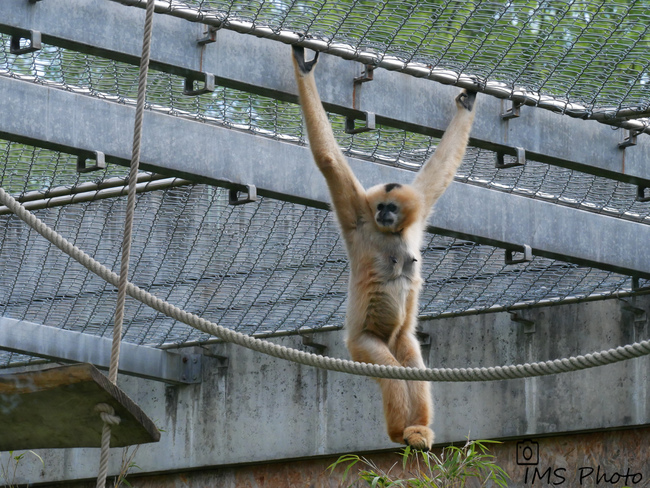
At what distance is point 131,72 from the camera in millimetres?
6988

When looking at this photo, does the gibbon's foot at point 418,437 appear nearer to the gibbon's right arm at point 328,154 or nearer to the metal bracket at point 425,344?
the gibbon's right arm at point 328,154

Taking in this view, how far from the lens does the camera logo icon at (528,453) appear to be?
9.44 m

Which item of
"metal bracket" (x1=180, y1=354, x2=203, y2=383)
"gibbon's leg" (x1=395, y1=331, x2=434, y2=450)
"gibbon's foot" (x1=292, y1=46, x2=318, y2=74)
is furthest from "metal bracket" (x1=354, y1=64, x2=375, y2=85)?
"metal bracket" (x1=180, y1=354, x2=203, y2=383)

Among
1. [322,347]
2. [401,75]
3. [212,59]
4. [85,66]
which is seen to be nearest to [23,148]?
[85,66]

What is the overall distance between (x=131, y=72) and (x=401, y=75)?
1816mm

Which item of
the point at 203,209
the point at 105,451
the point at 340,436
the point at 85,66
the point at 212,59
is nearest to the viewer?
the point at 105,451

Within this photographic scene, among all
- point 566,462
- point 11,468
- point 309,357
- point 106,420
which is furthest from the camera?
point 11,468

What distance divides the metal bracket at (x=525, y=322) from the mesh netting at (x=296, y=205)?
6.0 inches

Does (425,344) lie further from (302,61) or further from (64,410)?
(64,410)

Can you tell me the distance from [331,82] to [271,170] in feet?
2.79

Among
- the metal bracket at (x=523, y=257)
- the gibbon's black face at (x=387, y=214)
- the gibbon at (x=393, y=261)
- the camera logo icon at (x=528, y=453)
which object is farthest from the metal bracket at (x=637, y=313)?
the gibbon's black face at (x=387, y=214)

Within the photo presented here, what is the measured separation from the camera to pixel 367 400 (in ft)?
33.9

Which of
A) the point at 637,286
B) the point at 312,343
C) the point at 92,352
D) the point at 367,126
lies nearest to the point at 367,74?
the point at 367,126

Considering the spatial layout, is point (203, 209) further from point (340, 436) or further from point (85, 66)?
point (340, 436)
